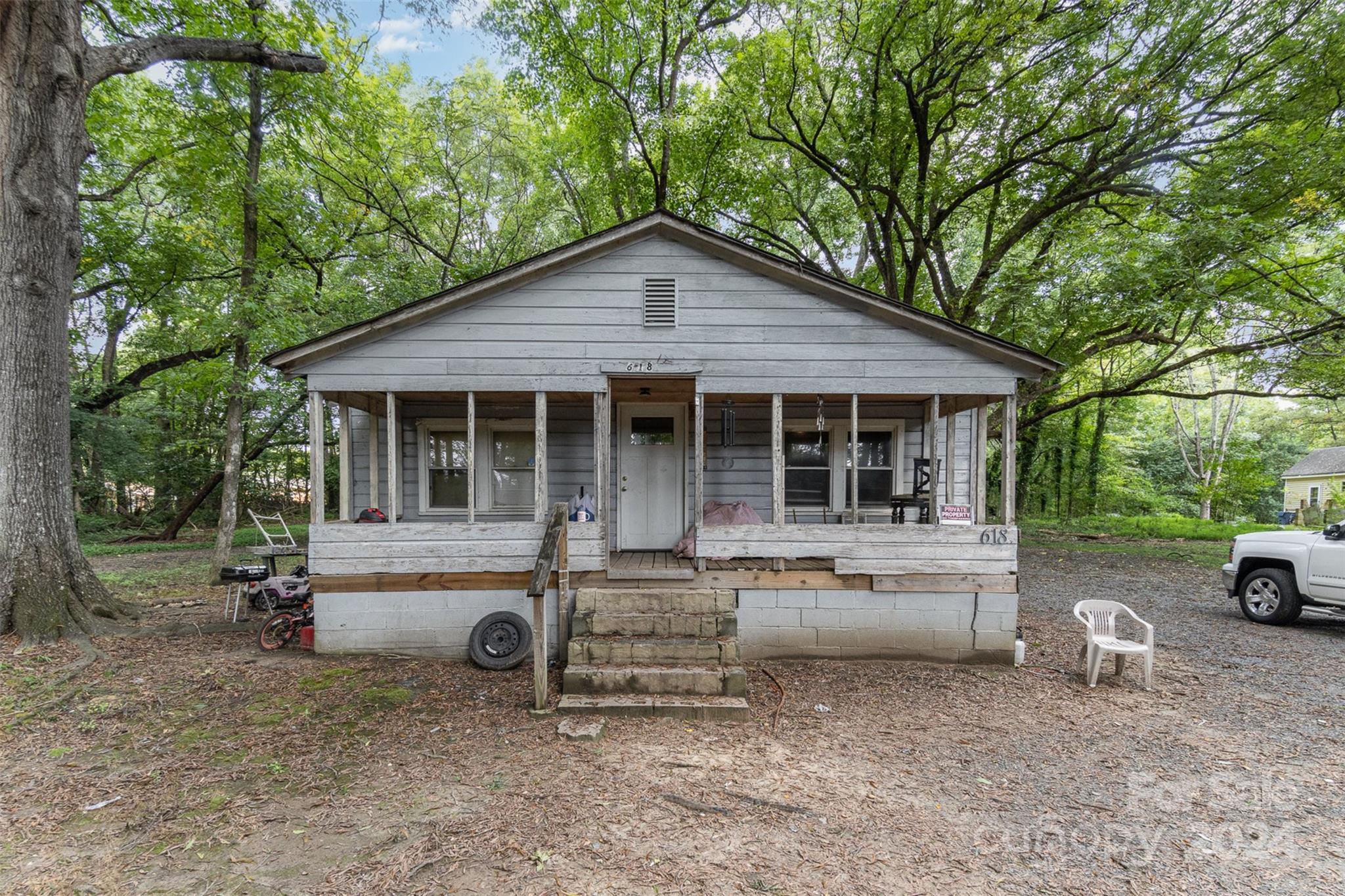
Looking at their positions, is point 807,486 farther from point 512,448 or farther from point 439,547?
point 439,547

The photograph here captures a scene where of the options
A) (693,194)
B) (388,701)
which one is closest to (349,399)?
(388,701)

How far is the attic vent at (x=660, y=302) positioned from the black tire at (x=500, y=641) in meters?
3.68

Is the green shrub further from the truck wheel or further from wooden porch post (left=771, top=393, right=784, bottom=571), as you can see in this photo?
wooden porch post (left=771, top=393, right=784, bottom=571)

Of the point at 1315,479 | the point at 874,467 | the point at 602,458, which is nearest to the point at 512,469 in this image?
the point at 602,458

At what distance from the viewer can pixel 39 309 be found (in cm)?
544

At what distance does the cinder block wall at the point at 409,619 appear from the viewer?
579 cm

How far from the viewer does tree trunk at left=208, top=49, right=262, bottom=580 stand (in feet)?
28.8

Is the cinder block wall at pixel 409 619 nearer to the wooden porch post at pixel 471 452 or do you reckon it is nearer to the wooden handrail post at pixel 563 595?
the wooden handrail post at pixel 563 595

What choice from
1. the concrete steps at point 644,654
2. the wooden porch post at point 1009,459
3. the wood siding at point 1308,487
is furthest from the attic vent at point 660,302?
the wood siding at point 1308,487

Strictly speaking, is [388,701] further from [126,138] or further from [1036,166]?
[1036,166]

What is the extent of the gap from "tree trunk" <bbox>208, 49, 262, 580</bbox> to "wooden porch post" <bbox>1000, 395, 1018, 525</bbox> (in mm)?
11406

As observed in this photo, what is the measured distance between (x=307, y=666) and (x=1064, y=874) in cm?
651

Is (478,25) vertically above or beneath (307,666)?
above

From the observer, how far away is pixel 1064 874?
278 cm
